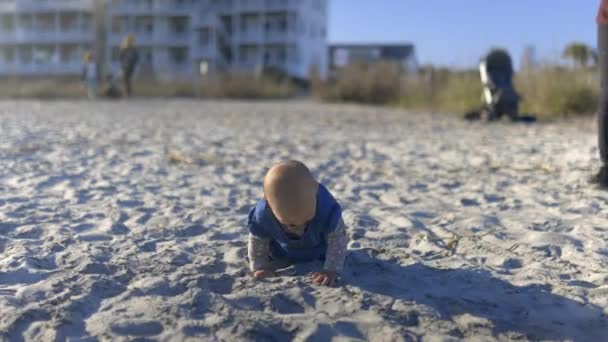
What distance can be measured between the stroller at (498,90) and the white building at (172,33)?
34249 mm

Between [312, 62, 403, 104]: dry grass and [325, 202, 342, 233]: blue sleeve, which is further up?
[312, 62, 403, 104]: dry grass

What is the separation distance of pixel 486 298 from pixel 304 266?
2.71 ft

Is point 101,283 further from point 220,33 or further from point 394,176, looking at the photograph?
point 220,33

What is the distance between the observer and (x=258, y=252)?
9.11 feet

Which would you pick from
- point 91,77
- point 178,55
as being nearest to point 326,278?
point 91,77

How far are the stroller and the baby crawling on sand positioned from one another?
1029 centimetres

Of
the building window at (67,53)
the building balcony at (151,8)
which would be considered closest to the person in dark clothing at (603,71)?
the building balcony at (151,8)

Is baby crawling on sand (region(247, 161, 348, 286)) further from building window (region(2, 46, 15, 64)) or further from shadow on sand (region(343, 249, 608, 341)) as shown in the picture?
building window (region(2, 46, 15, 64))

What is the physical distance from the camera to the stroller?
12.3 meters

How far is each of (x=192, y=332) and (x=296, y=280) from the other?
613 mm

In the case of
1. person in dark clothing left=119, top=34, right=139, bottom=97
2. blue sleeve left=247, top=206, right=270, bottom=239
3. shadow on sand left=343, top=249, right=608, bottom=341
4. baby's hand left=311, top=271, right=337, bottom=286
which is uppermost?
person in dark clothing left=119, top=34, right=139, bottom=97

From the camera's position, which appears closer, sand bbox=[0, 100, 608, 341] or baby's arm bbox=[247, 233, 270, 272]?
sand bbox=[0, 100, 608, 341]

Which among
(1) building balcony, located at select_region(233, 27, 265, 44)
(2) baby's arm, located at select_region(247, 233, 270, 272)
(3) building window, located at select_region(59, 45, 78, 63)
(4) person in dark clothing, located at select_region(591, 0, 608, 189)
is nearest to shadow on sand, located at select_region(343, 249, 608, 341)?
(2) baby's arm, located at select_region(247, 233, 270, 272)

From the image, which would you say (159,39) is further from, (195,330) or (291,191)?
(195,330)
